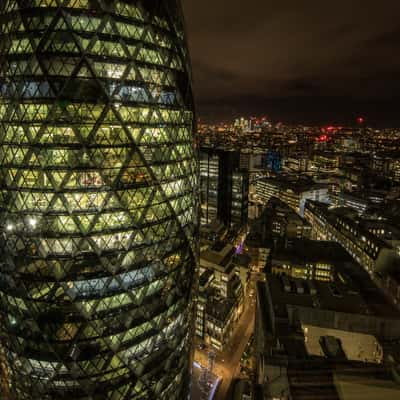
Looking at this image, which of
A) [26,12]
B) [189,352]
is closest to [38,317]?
[189,352]

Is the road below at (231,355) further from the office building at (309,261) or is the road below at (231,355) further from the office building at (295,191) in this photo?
the office building at (295,191)

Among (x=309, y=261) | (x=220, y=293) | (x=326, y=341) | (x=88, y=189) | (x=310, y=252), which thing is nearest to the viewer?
(x=88, y=189)

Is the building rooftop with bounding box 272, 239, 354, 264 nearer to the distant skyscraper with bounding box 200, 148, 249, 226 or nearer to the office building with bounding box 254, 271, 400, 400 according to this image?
the office building with bounding box 254, 271, 400, 400

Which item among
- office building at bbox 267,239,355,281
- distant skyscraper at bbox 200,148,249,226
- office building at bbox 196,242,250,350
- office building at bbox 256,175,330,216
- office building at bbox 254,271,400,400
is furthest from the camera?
office building at bbox 256,175,330,216

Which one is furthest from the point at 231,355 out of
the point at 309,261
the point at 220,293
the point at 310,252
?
the point at 310,252

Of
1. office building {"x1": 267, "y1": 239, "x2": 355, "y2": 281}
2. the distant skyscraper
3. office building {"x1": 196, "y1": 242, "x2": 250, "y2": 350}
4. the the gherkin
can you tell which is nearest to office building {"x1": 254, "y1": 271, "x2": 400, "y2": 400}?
office building {"x1": 267, "y1": 239, "x2": 355, "y2": 281}

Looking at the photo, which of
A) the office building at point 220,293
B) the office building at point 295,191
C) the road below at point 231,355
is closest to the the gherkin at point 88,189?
the road below at point 231,355

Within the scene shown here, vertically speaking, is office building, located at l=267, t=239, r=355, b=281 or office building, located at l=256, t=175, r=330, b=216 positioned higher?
office building, located at l=256, t=175, r=330, b=216

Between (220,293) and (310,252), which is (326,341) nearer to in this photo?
(310,252)

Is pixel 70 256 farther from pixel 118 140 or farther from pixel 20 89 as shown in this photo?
pixel 20 89
